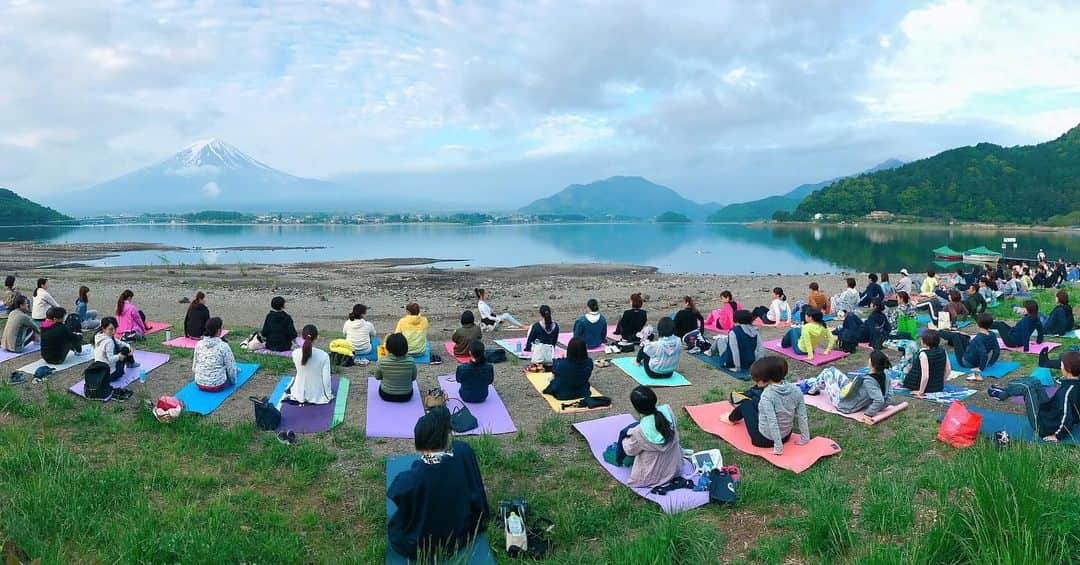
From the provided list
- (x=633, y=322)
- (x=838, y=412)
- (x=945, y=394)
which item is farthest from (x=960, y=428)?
(x=633, y=322)

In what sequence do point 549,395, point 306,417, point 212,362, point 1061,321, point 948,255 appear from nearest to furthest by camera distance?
point 306,417 < point 212,362 < point 549,395 < point 1061,321 < point 948,255

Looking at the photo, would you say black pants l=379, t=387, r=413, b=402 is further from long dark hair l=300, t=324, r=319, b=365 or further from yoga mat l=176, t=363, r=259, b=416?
yoga mat l=176, t=363, r=259, b=416

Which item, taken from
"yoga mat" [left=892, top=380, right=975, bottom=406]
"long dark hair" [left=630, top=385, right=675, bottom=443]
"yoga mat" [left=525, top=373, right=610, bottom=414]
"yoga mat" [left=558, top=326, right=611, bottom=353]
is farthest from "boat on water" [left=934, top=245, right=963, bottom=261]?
"long dark hair" [left=630, top=385, right=675, bottom=443]

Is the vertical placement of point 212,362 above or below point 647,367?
above

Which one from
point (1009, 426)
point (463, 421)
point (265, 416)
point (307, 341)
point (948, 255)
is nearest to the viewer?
point (1009, 426)

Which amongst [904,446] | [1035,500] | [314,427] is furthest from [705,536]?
[314,427]

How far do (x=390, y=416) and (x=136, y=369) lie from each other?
13.3ft

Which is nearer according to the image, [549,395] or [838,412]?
[838,412]

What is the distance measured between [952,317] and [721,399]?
6.74 m

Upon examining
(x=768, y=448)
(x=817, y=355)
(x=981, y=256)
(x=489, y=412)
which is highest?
(x=981, y=256)

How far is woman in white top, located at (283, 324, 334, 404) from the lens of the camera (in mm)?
6539

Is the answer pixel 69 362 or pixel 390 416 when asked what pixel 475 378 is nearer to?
pixel 390 416

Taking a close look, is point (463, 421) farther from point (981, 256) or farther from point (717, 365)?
point (981, 256)

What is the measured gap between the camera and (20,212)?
285 feet
